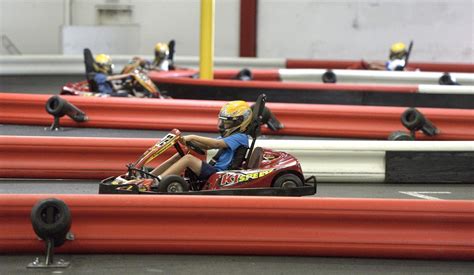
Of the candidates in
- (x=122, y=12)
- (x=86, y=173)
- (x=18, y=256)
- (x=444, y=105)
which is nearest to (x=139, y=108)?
(x=86, y=173)

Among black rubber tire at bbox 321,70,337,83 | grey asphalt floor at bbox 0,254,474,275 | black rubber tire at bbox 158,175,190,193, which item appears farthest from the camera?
black rubber tire at bbox 321,70,337,83

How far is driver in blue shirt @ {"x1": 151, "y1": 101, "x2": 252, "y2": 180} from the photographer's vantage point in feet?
24.0

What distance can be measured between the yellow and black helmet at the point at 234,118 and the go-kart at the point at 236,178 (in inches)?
2.5

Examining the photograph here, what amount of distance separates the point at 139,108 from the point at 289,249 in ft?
18.9

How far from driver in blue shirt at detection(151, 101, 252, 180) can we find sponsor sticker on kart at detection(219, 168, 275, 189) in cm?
16

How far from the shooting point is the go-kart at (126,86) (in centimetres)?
1342

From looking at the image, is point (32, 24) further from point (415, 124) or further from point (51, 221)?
point (51, 221)

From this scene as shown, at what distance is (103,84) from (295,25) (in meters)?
7.67

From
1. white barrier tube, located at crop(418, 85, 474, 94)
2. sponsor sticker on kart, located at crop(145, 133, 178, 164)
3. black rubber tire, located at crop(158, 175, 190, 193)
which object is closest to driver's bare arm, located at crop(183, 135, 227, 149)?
sponsor sticker on kart, located at crop(145, 133, 178, 164)

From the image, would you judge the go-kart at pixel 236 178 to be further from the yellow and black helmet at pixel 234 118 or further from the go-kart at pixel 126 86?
the go-kart at pixel 126 86

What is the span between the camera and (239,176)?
23.8 ft

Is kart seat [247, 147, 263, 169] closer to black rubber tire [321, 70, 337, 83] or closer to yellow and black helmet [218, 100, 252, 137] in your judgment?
yellow and black helmet [218, 100, 252, 137]

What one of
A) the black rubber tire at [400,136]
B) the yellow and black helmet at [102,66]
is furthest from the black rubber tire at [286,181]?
the yellow and black helmet at [102,66]

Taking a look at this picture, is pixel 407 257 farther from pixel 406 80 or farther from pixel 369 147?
pixel 406 80
